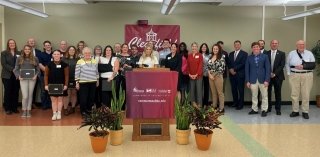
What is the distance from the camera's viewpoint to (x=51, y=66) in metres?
6.04

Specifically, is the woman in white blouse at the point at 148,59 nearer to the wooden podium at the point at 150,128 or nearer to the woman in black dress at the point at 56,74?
the wooden podium at the point at 150,128

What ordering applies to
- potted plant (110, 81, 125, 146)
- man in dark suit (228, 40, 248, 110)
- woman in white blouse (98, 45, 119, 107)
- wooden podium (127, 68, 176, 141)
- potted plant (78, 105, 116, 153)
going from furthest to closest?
1. man in dark suit (228, 40, 248, 110)
2. woman in white blouse (98, 45, 119, 107)
3. wooden podium (127, 68, 176, 141)
4. potted plant (110, 81, 125, 146)
5. potted plant (78, 105, 116, 153)

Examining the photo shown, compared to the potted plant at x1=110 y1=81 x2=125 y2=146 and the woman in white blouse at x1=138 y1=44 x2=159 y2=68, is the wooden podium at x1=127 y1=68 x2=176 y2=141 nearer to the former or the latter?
the potted plant at x1=110 y1=81 x2=125 y2=146

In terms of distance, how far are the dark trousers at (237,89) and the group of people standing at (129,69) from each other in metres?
0.02

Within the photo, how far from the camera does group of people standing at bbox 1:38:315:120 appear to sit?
607 cm

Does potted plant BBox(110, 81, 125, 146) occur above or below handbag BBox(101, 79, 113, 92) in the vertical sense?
below

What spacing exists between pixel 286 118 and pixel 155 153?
3.48 m

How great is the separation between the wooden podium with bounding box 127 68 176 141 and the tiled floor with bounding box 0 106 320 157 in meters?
0.11

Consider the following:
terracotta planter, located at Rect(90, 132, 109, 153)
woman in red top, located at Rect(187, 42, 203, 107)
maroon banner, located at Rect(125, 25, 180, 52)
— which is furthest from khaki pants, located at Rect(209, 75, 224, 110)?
terracotta planter, located at Rect(90, 132, 109, 153)

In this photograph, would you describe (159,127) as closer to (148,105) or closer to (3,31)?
(148,105)

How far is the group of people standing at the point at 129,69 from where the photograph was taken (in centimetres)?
607

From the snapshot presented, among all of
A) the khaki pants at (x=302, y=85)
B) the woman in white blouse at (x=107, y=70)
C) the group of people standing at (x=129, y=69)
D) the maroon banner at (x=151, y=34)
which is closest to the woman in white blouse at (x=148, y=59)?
the group of people standing at (x=129, y=69)

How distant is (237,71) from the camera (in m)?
7.40

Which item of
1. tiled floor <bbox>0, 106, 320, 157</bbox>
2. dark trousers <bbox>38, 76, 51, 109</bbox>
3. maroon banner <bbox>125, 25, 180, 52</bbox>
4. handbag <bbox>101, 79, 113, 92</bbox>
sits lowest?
tiled floor <bbox>0, 106, 320, 157</bbox>
